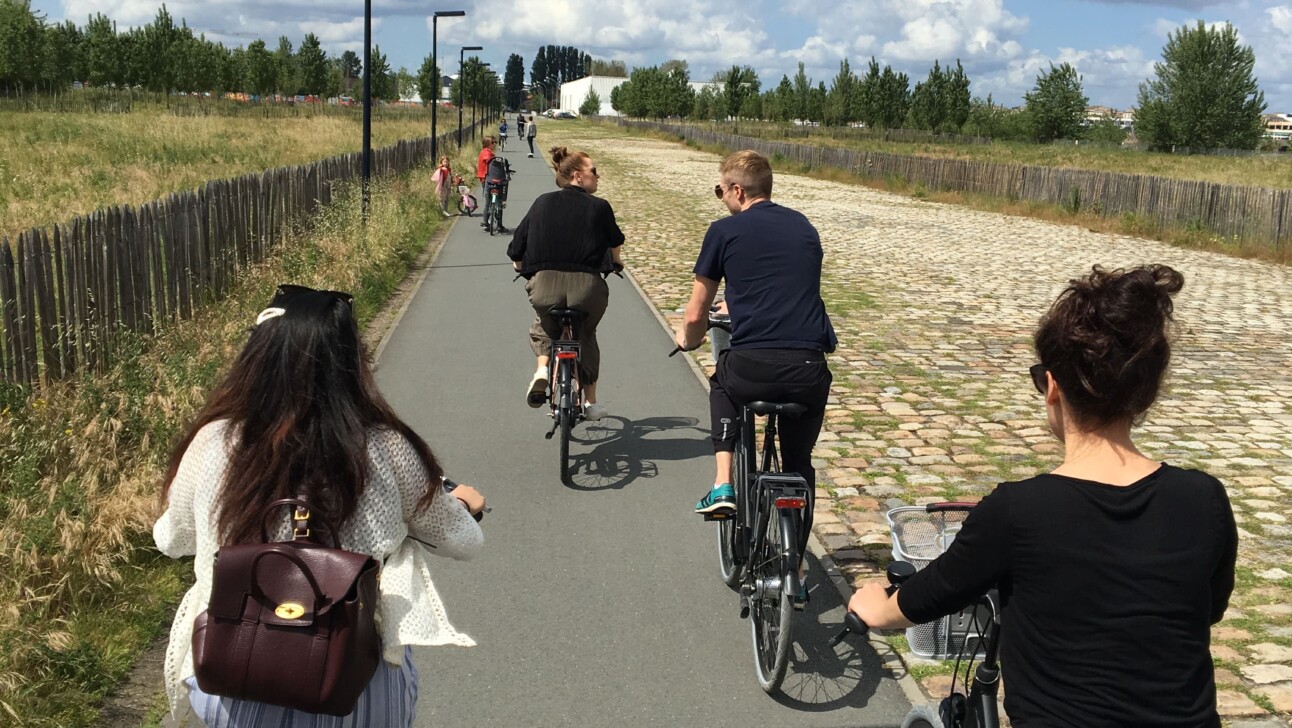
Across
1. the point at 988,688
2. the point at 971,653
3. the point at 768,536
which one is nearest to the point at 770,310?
the point at 768,536

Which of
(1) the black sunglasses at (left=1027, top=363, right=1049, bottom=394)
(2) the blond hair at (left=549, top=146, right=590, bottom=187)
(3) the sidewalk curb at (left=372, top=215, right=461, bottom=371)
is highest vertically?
(2) the blond hair at (left=549, top=146, right=590, bottom=187)

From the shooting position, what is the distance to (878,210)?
30.0m

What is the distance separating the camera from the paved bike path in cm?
437

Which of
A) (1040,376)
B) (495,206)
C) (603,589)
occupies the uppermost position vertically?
(1040,376)

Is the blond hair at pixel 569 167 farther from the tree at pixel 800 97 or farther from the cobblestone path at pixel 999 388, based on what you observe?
the tree at pixel 800 97

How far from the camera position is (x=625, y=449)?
785 cm

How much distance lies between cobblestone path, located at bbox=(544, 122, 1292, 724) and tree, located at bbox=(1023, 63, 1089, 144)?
91.1 meters

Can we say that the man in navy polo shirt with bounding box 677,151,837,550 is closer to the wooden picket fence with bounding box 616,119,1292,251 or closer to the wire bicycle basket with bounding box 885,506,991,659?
the wire bicycle basket with bounding box 885,506,991,659

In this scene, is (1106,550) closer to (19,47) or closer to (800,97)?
(19,47)

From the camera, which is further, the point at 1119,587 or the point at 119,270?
the point at 119,270

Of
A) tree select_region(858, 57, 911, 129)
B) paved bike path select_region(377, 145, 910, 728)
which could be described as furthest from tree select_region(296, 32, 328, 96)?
paved bike path select_region(377, 145, 910, 728)

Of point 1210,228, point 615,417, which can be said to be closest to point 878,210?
point 1210,228

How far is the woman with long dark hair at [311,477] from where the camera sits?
2.38 metres

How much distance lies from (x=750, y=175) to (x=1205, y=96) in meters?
105
